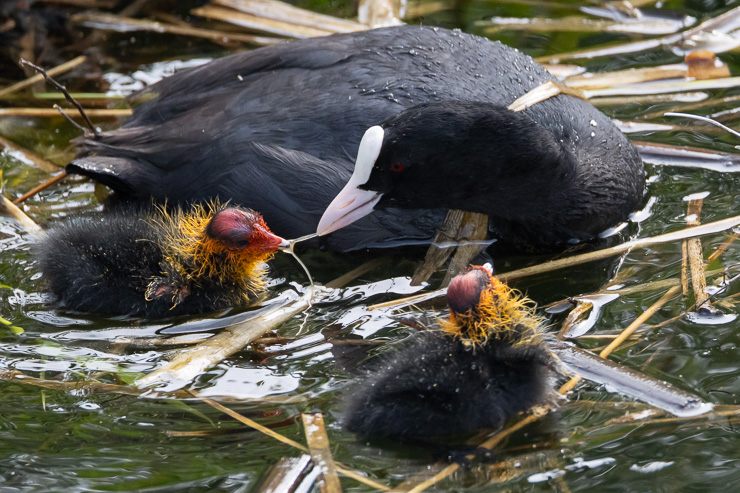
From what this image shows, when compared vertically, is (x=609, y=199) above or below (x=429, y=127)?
below

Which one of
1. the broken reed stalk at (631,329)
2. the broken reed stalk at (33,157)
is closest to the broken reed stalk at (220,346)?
the broken reed stalk at (631,329)

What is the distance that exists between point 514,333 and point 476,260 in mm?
974

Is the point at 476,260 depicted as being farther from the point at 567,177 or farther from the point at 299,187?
the point at 299,187

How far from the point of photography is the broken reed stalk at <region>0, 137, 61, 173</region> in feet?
14.1

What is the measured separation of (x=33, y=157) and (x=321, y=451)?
2610mm

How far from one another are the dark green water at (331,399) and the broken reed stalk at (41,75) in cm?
127

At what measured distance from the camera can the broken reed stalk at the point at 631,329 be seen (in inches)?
103

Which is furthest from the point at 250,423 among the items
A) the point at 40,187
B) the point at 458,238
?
the point at 40,187

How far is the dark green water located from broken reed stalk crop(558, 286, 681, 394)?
28 mm

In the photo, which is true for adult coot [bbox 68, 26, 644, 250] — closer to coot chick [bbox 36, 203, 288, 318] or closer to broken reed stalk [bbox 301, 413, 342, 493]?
coot chick [bbox 36, 203, 288, 318]

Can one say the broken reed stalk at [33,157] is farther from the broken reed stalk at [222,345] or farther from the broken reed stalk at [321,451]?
the broken reed stalk at [321,451]

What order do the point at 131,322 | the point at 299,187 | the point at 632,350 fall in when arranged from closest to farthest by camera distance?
the point at 632,350
the point at 131,322
the point at 299,187

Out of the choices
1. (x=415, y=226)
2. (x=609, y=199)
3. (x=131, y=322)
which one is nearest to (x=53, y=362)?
(x=131, y=322)

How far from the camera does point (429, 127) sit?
10.1 feet
